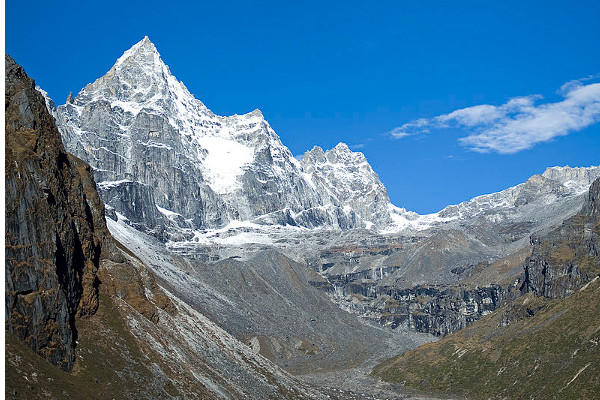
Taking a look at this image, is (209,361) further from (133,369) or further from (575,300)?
(575,300)

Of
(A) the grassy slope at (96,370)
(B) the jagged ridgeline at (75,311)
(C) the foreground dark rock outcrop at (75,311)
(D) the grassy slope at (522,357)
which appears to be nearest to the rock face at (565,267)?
(D) the grassy slope at (522,357)

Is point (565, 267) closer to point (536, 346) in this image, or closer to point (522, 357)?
point (536, 346)

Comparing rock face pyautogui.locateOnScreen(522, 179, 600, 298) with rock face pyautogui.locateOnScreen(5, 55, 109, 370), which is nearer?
rock face pyautogui.locateOnScreen(5, 55, 109, 370)

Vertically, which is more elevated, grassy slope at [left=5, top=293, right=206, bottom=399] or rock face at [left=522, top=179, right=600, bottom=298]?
rock face at [left=522, top=179, right=600, bottom=298]

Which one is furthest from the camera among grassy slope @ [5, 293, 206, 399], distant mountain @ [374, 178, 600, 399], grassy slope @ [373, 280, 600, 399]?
distant mountain @ [374, 178, 600, 399]

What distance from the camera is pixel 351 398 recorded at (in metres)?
141

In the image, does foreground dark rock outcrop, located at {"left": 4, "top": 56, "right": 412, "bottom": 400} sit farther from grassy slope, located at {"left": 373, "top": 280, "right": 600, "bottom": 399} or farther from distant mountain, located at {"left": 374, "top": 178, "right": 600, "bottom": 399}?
distant mountain, located at {"left": 374, "top": 178, "right": 600, "bottom": 399}

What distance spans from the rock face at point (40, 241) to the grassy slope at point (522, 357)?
81.1 m

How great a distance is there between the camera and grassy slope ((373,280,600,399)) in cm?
12156

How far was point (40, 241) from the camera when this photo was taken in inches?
2800

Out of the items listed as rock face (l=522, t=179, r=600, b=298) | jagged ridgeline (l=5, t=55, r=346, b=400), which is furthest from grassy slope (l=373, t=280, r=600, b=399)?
jagged ridgeline (l=5, t=55, r=346, b=400)

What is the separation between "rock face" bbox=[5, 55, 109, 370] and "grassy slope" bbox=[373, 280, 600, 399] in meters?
81.1

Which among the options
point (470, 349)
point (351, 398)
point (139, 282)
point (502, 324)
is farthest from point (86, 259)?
point (502, 324)

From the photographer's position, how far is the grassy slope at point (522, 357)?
122 m
